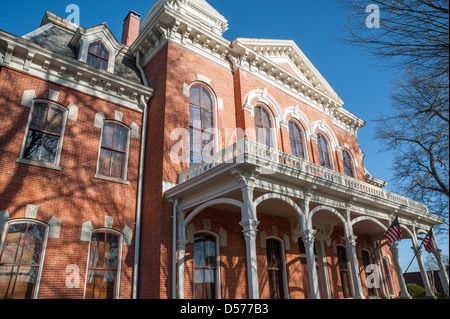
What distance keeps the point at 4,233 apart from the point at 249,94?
35.4ft

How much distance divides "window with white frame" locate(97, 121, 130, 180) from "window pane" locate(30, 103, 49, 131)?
6.39 feet

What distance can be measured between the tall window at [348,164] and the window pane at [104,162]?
48.2 ft

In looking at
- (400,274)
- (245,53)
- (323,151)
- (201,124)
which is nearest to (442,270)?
(400,274)

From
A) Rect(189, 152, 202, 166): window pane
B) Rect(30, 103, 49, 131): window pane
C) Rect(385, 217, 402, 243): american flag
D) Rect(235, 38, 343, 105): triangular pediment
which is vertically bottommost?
Rect(385, 217, 402, 243): american flag

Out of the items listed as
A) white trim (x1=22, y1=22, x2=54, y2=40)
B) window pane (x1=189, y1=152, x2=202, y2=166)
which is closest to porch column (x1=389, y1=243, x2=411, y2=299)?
window pane (x1=189, y1=152, x2=202, y2=166)

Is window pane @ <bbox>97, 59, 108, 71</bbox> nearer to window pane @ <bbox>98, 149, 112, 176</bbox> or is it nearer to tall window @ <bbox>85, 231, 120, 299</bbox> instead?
window pane @ <bbox>98, 149, 112, 176</bbox>

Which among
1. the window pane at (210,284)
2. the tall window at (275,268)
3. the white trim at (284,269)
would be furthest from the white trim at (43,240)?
the tall window at (275,268)

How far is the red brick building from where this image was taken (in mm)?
9328

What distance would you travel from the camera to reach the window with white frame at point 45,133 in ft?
32.9

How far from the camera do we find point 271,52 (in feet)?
57.3

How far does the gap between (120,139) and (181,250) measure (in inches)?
191

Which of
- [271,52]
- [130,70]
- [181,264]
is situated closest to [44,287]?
[181,264]

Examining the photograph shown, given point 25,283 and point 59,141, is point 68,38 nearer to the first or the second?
point 59,141

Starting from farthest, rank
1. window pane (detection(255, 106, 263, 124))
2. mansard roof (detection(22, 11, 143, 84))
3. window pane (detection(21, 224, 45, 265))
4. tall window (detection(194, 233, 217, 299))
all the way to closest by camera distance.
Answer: window pane (detection(255, 106, 263, 124)) < mansard roof (detection(22, 11, 143, 84)) < tall window (detection(194, 233, 217, 299)) < window pane (detection(21, 224, 45, 265))
